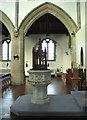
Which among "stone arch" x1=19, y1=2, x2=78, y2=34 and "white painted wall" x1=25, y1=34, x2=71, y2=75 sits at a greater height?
"stone arch" x1=19, y1=2, x2=78, y2=34

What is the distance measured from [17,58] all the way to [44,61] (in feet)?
19.2

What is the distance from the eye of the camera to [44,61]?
586 cm

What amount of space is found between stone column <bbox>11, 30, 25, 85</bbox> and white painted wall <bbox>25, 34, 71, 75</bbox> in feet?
19.7

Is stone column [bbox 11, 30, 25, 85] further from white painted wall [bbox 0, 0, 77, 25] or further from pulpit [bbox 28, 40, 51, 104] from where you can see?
pulpit [bbox 28, 40, 51, 104]

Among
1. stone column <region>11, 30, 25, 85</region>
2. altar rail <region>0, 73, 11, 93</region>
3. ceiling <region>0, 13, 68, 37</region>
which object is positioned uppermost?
ceiling <region>0, 13, 68, 37</region>

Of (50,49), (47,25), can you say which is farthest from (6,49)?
(47,25)

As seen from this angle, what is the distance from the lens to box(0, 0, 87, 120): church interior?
5168 millimetres

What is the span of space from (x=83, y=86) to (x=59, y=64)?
10.0m

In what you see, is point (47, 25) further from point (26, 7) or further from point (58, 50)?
point (58, 50)

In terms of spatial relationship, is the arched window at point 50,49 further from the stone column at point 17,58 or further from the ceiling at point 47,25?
the stone column at point 17,58

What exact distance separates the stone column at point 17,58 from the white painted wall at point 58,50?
236 inches

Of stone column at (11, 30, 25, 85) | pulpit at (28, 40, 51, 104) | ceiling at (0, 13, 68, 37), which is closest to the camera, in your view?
pulpit at (28, 40, 51, 104)

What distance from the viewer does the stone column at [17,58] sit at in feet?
37.7

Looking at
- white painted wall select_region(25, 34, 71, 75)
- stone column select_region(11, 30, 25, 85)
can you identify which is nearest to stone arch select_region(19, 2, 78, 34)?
stone column select_region(11, 30, 25, 85)
